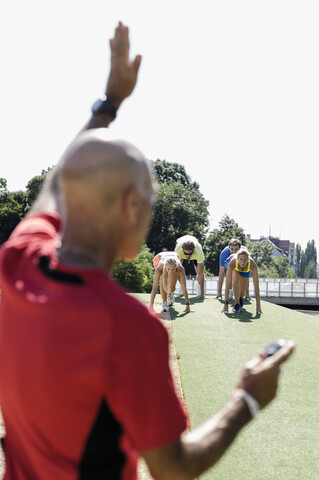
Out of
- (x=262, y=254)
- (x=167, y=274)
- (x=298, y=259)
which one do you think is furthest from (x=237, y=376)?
(x=298, y=259)

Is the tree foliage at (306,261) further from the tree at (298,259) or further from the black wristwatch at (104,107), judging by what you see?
the black wristwatch at (104,107)

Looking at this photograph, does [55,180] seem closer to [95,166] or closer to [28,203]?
[95,166]

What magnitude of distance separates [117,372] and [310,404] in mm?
5115

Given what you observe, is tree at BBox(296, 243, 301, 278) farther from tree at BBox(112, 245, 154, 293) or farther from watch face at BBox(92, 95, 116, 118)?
watch face at BBox(92, 95, 116, 118)

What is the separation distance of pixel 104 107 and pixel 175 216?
44.2m

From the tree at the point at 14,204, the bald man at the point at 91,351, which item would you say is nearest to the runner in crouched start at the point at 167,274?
the bald man at the point at 91,351

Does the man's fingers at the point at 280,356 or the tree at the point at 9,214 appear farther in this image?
the tree at the point at 9,214

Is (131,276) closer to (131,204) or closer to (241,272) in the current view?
(241,272)

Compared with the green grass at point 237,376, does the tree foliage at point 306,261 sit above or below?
above

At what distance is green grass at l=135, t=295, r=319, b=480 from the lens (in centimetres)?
412

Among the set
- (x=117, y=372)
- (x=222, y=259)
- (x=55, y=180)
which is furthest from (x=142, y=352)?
(x=222, y=259)

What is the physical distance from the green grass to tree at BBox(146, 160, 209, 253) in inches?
1293

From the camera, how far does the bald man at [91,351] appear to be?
1092 mm

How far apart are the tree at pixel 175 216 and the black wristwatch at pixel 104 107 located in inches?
1618
